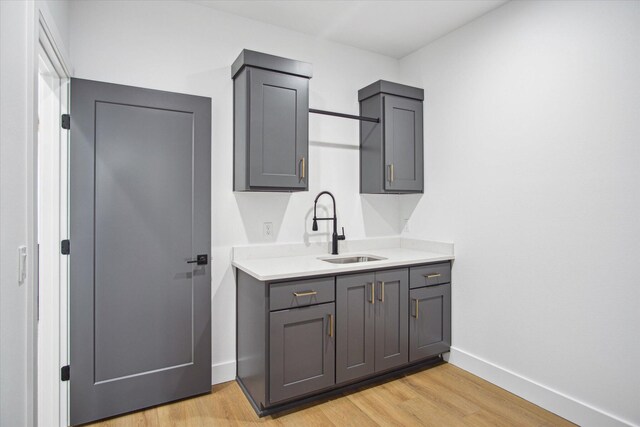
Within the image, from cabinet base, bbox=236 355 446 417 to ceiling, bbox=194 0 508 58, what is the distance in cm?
276

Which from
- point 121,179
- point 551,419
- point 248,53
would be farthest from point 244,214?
point 551,419

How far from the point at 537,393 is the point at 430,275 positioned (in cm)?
102

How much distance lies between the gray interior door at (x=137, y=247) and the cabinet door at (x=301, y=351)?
62cm

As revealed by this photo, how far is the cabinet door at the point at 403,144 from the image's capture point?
3.04m

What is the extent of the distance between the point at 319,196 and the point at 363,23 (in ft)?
4.78

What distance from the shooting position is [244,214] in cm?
276

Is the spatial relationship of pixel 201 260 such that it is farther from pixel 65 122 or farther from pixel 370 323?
pixel 370 323

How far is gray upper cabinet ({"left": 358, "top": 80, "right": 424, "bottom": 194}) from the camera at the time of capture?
9.93ft

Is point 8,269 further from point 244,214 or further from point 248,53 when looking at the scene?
point 248,53

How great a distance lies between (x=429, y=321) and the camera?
2.88m

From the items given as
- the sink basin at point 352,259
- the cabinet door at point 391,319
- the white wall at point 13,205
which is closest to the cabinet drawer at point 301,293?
the cabinet door at point 391,319

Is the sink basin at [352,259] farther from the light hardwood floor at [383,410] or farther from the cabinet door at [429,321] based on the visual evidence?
the light hardwood floor at [383,410]

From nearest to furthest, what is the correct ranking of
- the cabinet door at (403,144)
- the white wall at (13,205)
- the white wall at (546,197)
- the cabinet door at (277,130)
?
1. the white wall at (13,205)
2. the white wall at (546,197)
3. the cabinet door at (277,130)
4. the cabinet door at (403,144)

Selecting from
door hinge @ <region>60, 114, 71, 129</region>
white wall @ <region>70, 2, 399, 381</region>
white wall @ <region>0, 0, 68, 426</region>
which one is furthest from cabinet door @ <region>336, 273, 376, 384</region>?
door hinge @ <region>60, 114, 71, 129</region>
